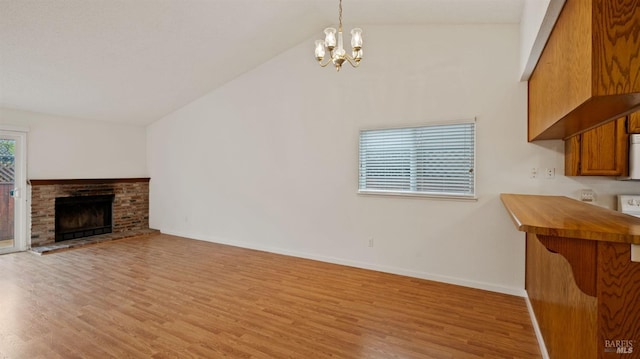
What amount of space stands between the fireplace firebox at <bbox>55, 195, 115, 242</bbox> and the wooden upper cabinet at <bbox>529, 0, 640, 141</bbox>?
7.53m

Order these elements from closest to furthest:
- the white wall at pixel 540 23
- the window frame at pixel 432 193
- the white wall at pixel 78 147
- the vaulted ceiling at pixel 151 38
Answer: the white wall at pixel 540 23 → the vaulted ceiling at pixel 151 38 → the window frame at pixel 432 193 → the white wall at pixel 78 147

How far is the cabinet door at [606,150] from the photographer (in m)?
2.44

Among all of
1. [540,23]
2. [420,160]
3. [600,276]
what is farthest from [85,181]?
[600,276]

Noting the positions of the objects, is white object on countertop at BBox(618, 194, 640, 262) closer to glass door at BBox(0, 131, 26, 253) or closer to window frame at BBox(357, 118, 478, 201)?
window frame at BBox(357, 118, 478, 201)

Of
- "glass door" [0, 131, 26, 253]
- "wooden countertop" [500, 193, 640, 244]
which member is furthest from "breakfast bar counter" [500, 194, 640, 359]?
"glass door" [0, 131, 26, 253]

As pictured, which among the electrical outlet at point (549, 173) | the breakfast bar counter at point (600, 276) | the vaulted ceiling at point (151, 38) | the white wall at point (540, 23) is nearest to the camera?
the breakfast bar counter at point (600, 276)

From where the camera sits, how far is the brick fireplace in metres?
5.24

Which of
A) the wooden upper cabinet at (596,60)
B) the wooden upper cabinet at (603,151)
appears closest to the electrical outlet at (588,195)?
the wooden upper cabinet at (603,151)

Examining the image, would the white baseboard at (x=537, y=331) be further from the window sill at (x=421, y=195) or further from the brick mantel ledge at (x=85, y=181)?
the brick mantel ledge at (x=85, y=181)

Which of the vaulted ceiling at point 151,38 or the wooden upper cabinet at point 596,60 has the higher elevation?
the vaulted ceiling at point 151,38

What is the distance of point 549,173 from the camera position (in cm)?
305

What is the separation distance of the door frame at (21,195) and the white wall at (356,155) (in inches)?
93.6

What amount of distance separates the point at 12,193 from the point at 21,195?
124 mm

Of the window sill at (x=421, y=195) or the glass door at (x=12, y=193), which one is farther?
the glass door at (x=12, y=193)
